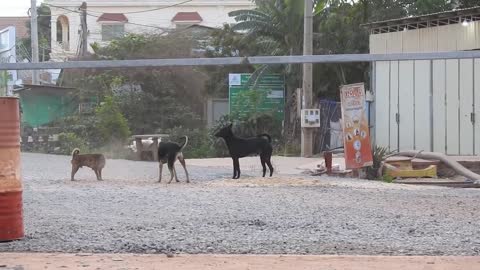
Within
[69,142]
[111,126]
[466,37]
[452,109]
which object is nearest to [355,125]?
[452,109]

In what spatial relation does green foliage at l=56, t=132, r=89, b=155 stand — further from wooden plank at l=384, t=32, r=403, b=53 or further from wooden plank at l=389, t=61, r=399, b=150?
wooden plank at l=384, t=32, r=403, b=53

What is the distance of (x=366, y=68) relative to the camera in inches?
1031

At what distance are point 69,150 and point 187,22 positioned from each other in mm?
27103

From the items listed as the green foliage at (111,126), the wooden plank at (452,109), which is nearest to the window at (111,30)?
the green foliage at (111,126)

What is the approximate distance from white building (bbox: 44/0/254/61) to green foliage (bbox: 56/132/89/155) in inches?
997

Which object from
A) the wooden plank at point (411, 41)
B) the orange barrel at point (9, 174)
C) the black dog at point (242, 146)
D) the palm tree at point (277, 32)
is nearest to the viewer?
the orange barrel at point (9, 174)

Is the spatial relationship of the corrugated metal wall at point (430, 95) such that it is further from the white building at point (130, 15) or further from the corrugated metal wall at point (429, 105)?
the white building at point (130, 15)

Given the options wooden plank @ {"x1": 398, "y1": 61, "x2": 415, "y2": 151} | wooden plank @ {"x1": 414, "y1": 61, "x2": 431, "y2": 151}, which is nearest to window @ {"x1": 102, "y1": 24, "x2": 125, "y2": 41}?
wooden plank @ {"x1": 398, "y1": 61, "x2": 415, "y2": 151}

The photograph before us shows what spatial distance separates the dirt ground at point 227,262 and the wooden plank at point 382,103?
52.1ft

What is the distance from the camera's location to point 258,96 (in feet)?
87.2

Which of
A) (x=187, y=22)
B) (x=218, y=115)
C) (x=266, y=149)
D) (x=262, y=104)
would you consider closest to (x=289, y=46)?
(x=262, y=104)

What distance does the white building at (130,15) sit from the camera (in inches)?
1945

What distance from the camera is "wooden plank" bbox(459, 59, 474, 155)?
66.6 feet

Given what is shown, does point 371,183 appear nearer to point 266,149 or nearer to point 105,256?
point 266,149
